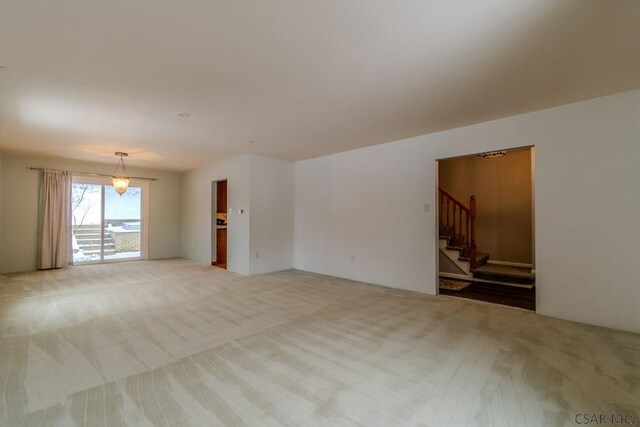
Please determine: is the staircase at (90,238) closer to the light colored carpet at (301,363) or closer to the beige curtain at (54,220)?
the beige curtain at (54,220)

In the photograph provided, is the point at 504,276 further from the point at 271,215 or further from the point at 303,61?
the point at 303,61

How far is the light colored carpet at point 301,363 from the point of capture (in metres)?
1.69

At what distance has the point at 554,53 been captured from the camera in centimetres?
221

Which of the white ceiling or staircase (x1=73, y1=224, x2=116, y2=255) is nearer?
the white ceiling

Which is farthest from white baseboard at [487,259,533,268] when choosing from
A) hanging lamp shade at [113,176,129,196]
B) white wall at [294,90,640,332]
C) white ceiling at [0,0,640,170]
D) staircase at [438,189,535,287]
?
hanging lamp shade at [113,176,129,196]

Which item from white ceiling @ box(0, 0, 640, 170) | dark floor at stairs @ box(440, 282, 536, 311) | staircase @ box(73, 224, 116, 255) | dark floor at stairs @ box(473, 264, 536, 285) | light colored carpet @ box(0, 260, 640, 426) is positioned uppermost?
white ceiling @ box(0, 0, 640, 170)

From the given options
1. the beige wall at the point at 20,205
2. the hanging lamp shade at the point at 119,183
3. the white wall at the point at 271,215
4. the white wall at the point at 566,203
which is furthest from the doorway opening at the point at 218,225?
the white wall at the point at 566,203

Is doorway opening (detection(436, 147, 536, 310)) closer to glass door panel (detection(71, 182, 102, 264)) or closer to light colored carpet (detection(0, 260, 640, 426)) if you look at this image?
light colored carpet (detection(0, 260, 640, 426))

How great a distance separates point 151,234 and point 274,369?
7.16 m

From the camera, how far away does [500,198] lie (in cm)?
650

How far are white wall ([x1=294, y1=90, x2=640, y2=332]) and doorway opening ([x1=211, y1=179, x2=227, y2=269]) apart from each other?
4.45 m

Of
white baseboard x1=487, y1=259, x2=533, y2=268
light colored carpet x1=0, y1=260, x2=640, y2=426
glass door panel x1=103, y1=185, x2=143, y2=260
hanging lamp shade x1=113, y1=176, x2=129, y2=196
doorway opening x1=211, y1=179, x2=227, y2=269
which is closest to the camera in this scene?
light colored carpet x1=0, y1=260, x2=640, y2=426

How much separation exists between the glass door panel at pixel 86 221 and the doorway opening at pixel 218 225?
2.92 meters

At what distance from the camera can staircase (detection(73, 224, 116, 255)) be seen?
21.9ft
